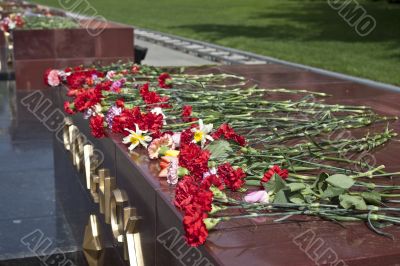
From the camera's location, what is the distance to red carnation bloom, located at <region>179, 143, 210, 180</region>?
8.47 ft

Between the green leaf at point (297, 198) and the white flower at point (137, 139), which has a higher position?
the white flower at point (137, 139)

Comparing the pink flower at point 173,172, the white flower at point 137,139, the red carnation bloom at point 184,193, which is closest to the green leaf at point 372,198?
the red carnation bloom at point 184,193

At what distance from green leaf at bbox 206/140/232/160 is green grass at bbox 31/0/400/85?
6.69 meters

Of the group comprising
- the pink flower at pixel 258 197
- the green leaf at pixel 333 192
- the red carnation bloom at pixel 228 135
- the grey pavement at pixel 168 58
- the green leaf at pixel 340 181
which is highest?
the red carnation bloom at pixel 228 135

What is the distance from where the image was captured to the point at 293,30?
17422 mm

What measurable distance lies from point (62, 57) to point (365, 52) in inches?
234

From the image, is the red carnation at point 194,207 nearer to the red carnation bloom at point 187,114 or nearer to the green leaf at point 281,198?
the green leaf at point 281,198

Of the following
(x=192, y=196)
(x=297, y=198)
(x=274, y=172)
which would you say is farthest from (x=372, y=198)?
(x=192, y=196)

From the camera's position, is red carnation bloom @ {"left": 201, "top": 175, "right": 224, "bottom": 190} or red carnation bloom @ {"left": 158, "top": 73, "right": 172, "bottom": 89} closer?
red carnation bloom @ {"left": 201, "top": 175, "right": 224, "bottom": 190}

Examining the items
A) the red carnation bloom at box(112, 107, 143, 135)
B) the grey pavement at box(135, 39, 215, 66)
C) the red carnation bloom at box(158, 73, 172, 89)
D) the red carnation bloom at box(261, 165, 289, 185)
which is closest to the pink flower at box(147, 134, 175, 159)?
the red carnation bloom at box(112, 107, 143, 135)

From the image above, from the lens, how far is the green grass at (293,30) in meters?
11.6

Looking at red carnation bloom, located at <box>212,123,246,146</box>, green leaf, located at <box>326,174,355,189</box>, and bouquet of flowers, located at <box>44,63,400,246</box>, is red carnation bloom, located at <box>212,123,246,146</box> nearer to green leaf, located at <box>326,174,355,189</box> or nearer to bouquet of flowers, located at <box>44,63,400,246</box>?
bouquet of flowers, located at <box>44,63,400,246</box>

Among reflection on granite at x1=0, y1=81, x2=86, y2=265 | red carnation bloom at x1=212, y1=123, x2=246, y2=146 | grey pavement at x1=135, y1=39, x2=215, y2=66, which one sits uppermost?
red carnation bloom at x1=212, y1=123, x2=246, y2=146

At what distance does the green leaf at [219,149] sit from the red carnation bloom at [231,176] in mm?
228
